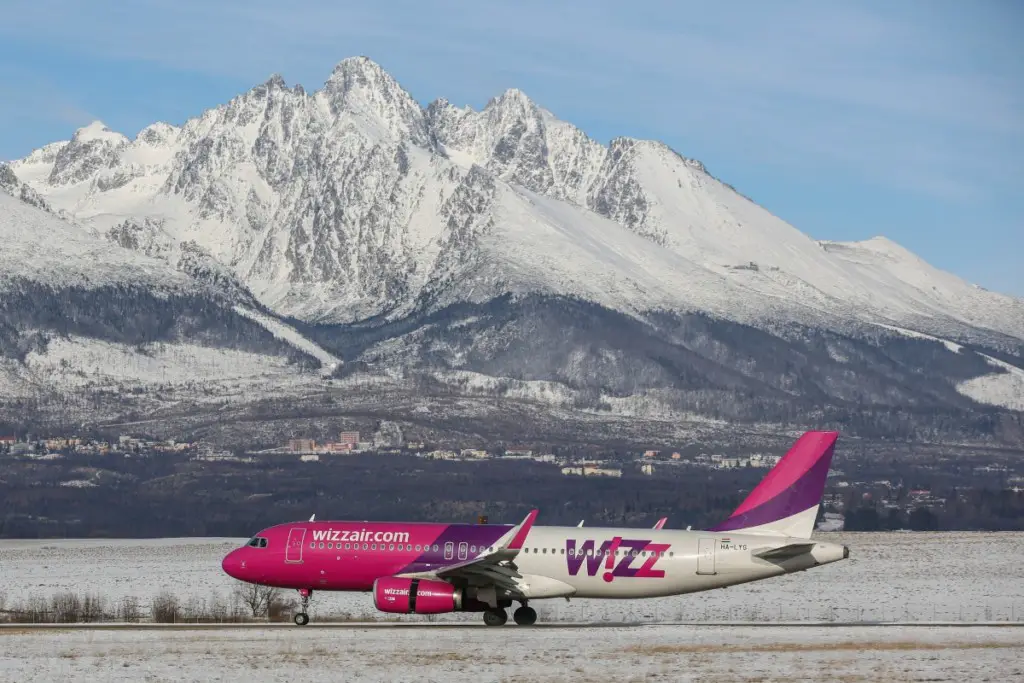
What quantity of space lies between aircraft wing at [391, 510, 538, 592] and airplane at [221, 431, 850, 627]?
7cm

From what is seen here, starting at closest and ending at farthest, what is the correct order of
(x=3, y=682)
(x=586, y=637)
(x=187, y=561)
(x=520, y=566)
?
(x=3, y=682), (x=586, y=637), (x=520, y=566), (x=187, y=561)

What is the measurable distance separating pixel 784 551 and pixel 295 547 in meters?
24.3

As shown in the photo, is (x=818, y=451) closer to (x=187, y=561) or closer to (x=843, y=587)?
(x=843, y=587)

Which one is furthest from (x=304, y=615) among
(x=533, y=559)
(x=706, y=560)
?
(x=706, y=560)

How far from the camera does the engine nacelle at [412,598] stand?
8088 centimetres

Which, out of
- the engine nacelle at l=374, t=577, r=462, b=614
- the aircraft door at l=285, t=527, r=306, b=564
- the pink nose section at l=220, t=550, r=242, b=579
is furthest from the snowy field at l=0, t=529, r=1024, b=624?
the engine nacelle at l=374, t=577, r=462, b=614

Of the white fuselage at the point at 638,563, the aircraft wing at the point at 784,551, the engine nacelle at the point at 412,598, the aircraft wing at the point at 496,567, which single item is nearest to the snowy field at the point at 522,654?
the engine nacelle at the point at 412,598

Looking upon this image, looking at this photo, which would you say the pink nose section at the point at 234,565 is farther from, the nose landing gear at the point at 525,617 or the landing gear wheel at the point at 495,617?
the nose landing gear at the point at 525,617

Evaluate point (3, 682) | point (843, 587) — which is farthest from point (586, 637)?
point (843, 587)

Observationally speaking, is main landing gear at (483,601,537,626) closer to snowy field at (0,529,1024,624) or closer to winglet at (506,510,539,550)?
winglet at (506,510,539,550)

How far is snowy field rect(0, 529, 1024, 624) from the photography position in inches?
3752

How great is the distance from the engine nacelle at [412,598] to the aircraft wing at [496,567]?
1.28 m

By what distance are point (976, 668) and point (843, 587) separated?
1915 inches

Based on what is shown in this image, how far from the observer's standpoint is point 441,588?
81438mm
